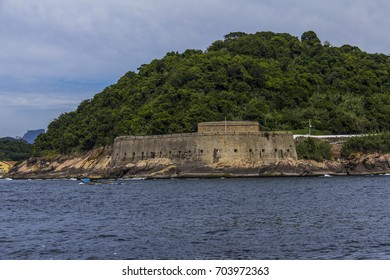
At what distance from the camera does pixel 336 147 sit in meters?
91.0

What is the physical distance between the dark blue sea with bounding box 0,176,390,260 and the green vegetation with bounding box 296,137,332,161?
29.9 meters

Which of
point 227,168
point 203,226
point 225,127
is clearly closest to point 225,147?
point 227,168

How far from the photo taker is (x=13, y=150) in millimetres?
178125

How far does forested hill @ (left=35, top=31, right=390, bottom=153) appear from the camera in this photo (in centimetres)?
9962

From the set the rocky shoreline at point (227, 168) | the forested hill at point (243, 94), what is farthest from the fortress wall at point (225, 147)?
the forested hill at point (243, 94)

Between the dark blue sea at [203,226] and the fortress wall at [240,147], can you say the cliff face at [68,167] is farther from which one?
the dark blue sea at [203,226]

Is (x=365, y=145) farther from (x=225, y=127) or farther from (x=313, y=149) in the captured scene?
(x=225, y=127)

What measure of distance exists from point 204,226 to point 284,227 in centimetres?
387

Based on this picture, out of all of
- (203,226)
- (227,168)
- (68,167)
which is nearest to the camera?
(203,226)

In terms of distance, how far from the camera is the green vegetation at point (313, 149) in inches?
3431

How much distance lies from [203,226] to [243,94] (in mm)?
70983

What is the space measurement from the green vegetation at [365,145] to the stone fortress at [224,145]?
8.33 meters

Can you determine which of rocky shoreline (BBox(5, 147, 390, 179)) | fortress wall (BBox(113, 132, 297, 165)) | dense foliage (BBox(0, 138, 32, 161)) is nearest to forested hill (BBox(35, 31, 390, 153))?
rocky shoreline (BBox(5, 147, 390, 179))

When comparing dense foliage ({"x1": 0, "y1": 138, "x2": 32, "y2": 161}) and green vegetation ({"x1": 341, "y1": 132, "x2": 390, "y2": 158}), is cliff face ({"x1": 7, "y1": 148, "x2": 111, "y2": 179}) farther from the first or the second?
dense foliage ({"x1": 0, "y1": 138, "x2": 32, "y2": 161})
